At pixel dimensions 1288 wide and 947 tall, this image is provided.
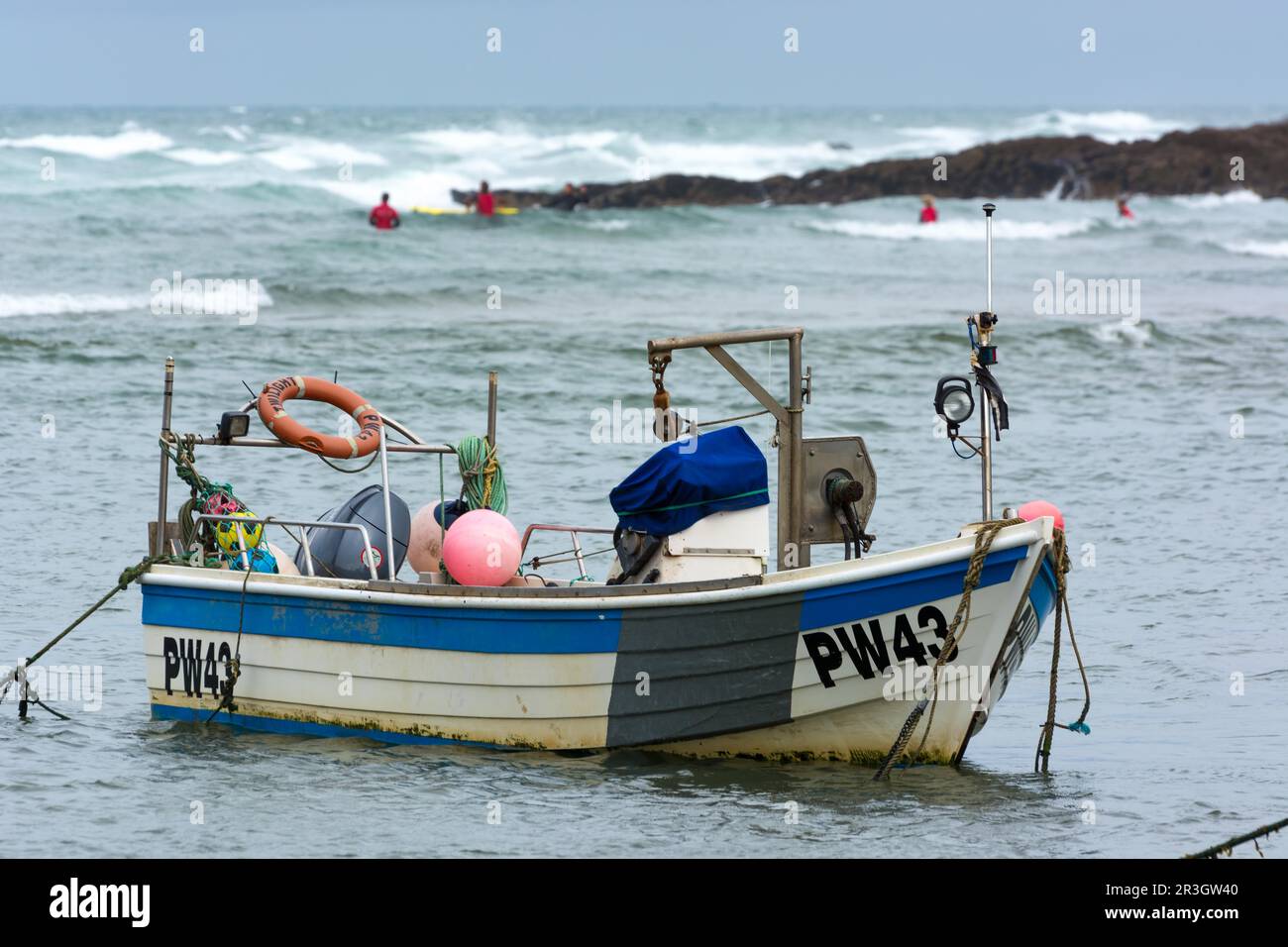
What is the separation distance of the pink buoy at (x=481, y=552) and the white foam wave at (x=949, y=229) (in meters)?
43.8

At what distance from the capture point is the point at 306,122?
108750 mm

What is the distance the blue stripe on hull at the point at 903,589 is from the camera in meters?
9.00

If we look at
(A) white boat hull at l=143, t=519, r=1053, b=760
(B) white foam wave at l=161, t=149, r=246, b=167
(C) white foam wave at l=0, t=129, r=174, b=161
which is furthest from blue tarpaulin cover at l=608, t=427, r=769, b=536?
(B) white foam wave at l=161, t=149, r=246, b=167

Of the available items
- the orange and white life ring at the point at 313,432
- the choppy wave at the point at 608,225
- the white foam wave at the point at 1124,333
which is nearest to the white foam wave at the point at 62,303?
the white foam wave at the point at 1124,333

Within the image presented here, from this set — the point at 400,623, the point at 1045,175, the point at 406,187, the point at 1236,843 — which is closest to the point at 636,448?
the point at 400,623

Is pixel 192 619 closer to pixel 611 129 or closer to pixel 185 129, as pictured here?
pixel 185 129

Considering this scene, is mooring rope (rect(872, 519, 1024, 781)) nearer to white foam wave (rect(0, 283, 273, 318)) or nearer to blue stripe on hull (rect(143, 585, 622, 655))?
blue stripe on hull (rect(143, 585, 622, 655))

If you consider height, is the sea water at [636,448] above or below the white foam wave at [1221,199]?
below

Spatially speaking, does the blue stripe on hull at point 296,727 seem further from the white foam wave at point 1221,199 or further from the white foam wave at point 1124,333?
the white foam wave at point 1221,199

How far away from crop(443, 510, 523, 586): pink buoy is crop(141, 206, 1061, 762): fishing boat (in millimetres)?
67

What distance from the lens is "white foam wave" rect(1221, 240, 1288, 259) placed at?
151 ft

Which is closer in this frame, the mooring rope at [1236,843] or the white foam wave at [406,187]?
the mooring rope at [1236,843]
